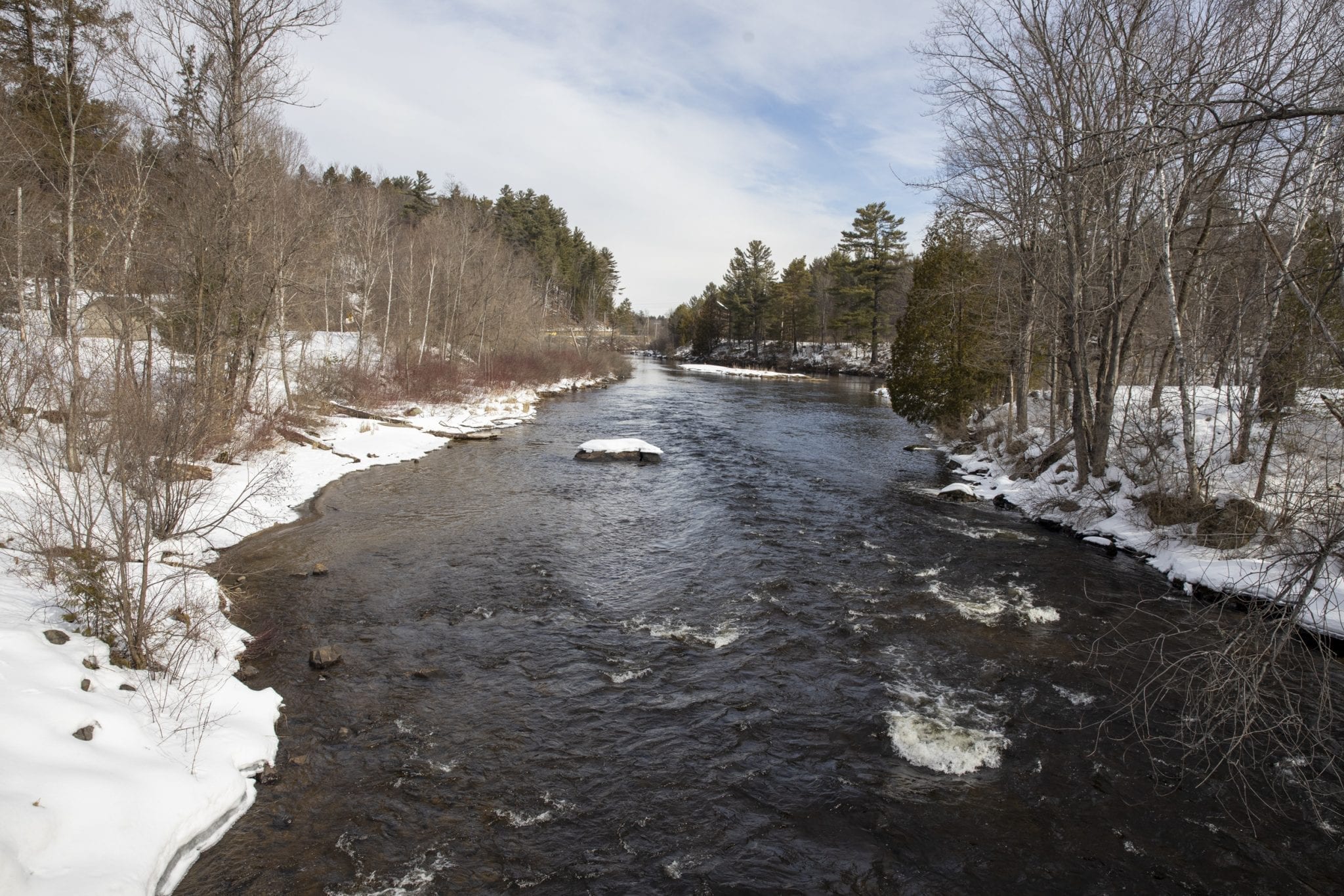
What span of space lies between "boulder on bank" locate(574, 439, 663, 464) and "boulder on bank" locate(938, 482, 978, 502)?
820cm

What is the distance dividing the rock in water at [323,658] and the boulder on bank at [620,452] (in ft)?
43.1

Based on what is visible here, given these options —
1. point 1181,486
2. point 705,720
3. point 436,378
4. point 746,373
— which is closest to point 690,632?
point 705,720

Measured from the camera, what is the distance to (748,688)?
7.51 m

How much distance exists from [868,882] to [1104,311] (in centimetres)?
1393

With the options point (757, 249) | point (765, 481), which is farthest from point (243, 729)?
point (757, 249)

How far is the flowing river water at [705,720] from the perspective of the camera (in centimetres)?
500

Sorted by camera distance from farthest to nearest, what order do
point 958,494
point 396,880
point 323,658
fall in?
point 958,494 → point 323,658 → point 396,880

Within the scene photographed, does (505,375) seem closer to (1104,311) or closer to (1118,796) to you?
(1104,311)

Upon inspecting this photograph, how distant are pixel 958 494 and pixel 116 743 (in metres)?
16.2

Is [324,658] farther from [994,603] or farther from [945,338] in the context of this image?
[945,338]

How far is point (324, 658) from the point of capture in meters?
7.46

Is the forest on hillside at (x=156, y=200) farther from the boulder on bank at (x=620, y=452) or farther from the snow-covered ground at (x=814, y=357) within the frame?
the snow-covered ground at (x=814, y=357)

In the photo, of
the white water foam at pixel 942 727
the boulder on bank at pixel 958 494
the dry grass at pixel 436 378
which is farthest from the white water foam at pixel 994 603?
the dry grass at pixel 436 378

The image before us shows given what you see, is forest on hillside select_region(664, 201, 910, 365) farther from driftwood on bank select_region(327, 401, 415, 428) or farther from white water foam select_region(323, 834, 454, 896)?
white water foam select_region(323, 834, 454, 896)
